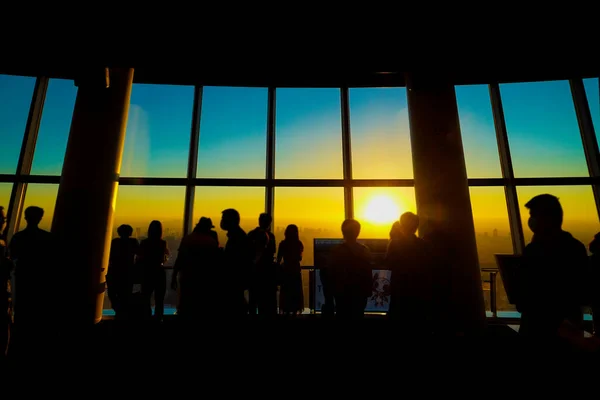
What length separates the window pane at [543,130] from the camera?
4.74 m

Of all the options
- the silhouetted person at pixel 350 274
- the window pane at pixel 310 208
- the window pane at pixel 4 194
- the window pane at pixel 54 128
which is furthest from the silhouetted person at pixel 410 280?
the window pane at pixel 4 194

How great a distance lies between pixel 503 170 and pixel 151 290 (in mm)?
6056

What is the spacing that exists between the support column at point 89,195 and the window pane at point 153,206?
401mm

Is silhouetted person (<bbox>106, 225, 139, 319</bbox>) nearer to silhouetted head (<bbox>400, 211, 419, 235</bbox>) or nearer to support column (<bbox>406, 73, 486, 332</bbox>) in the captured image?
silhouetted head (<bbox>400, 211, 419, 235</bbox>)

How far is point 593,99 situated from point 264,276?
6.77 m

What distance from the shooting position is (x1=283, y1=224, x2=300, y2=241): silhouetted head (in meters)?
3.48

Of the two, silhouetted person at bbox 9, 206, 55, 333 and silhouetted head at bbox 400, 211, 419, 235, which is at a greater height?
silhouetted head at bbox 400, 211, 419, 235

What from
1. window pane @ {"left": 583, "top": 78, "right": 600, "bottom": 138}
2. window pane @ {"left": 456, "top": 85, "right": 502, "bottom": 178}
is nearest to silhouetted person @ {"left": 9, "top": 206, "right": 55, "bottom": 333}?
window pane @ {"left": 456, "top": 85, "right": 502, "bottom": 178}

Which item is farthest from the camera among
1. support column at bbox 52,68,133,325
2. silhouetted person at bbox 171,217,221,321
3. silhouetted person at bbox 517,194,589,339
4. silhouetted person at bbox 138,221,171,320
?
support column at bbox 52,68,133,325

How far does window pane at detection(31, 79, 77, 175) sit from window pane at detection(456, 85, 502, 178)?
7.23 meters

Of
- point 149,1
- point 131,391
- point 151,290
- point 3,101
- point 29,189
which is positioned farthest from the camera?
point 3,101

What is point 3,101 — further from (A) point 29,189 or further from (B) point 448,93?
(B) point 448,93

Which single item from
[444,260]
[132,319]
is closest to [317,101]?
[444,260]

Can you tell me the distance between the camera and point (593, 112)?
4879mm
